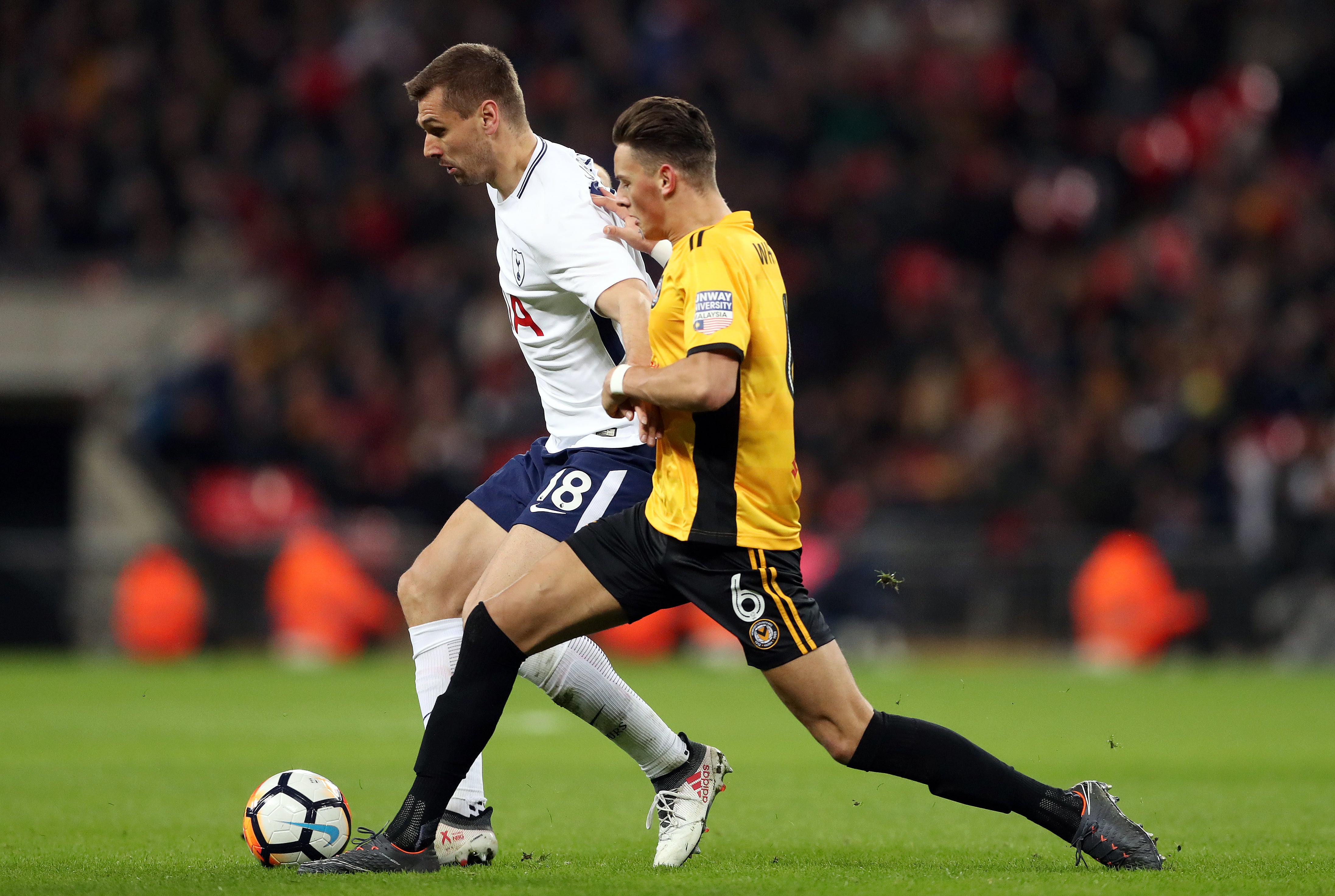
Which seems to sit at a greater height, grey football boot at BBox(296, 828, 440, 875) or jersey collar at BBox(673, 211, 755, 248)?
jersey collar at BBox(673, 211, 755, 248)

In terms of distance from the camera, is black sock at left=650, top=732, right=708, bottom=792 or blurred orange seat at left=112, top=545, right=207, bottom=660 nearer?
black sock at left=650, top=732, right=708, bottom=792

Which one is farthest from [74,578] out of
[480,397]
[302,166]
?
[302,166]

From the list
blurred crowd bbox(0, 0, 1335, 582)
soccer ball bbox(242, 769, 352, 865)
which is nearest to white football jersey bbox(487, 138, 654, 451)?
soccer ball bbox(242, 769, 352, 865)

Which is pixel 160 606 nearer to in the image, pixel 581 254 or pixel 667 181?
pixel 581 254

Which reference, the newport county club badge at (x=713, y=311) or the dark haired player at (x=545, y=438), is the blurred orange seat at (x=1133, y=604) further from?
the newport county club badge at (x=713, y=311)

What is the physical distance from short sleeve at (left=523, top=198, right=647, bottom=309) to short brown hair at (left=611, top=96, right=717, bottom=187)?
0.48m

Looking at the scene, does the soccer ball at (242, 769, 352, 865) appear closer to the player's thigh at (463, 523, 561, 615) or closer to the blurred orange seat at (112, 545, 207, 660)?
the player's thigh at (463, 523, 561, 615)

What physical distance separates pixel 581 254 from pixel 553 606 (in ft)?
3.81

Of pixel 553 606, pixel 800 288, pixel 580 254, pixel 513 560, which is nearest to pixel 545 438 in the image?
pixel 513 560

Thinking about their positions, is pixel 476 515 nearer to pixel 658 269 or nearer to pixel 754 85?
pixel 658 269

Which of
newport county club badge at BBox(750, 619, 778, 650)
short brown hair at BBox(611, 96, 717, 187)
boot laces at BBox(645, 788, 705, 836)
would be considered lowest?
boot laces at BBox(645, 788, 705, 836)

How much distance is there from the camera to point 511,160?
557cm

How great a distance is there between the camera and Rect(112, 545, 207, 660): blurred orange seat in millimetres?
15375

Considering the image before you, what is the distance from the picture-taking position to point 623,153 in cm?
487
